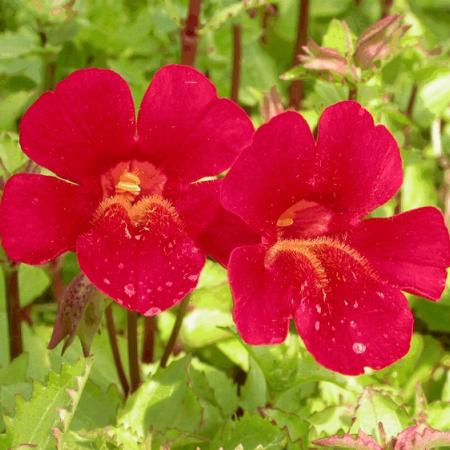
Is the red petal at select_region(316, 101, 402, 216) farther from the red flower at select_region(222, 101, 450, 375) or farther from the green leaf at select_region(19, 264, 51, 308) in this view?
the green leaf at select_region(19, 264, 51, 308)

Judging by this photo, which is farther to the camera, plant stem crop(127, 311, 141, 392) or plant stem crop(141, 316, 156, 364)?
plant stem crop(141, 316, 156, 364)

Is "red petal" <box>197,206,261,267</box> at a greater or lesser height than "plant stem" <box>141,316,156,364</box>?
greater

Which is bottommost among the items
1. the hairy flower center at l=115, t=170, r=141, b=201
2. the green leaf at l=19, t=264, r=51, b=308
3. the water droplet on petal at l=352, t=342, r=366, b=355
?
the green leaf at l=19, t=264, r=51, b=308

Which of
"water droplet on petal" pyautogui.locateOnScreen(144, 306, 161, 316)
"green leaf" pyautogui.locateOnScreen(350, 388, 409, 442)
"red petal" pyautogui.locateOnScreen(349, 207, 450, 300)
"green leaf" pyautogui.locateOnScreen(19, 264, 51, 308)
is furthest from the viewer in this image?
"green leaf" pyautogui.locateOnScreen(19, 264, 51, 308)

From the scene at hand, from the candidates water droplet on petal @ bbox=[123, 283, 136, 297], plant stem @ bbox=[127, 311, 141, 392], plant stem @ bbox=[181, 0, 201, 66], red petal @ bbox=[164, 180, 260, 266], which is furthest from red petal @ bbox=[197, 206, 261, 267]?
plant stem @ bbox=[181, 0, 201, 66]

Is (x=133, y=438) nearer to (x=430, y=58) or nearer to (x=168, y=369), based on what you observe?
(x=168, y=369)

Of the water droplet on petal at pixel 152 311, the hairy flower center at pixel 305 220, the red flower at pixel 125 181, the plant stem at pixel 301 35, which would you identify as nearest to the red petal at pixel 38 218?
the red flower at pixel 125 181

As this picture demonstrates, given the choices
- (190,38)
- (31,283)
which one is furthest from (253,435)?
(190,38)

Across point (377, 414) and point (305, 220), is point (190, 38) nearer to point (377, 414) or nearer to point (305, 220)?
point (305, 220)

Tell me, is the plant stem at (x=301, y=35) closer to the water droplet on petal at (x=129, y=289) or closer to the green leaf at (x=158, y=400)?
the green leaf at (x=158, y=400)
